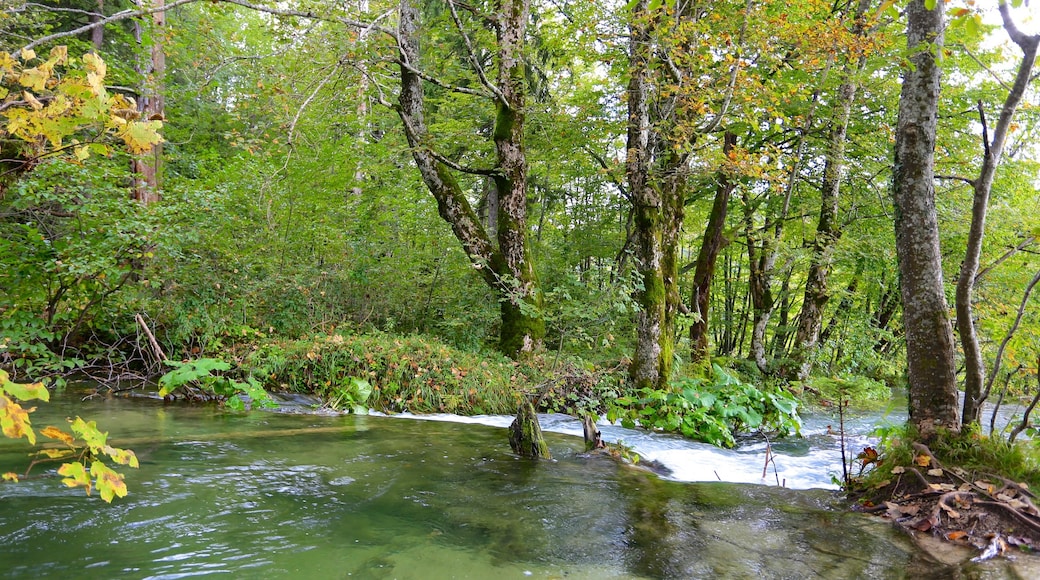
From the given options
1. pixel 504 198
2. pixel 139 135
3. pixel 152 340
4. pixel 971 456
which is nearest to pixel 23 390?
pixel 139 135

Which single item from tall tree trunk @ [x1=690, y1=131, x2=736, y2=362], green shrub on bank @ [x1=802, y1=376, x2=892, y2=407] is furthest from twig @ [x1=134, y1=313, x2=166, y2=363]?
green shrub on bank @ [x1=802, y1=376, x2=892, y2=407]

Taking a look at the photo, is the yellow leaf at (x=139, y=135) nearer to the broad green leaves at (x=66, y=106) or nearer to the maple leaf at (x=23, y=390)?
the broad green leaves at (x=66, y=106)

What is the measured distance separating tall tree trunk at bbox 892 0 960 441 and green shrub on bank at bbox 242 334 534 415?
525cm

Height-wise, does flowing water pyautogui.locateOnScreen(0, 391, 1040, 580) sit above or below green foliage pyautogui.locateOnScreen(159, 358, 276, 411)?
below

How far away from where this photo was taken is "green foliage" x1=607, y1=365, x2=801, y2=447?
764cm

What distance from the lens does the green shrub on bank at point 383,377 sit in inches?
347

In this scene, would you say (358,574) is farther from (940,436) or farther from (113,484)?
(940,436)

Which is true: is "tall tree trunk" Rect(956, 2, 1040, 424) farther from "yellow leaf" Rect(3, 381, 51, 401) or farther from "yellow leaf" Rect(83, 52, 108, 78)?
"yellow leaf" Rect(3, 381, 51, 401)

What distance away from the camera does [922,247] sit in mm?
4688

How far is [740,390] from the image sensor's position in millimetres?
8305

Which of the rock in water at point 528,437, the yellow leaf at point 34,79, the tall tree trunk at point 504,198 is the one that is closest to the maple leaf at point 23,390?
the yellow leaf at point 34,79

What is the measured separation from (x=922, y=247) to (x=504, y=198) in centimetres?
729

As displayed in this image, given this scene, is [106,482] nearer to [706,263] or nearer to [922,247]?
[922,247]

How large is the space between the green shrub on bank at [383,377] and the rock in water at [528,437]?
92.3 inches
